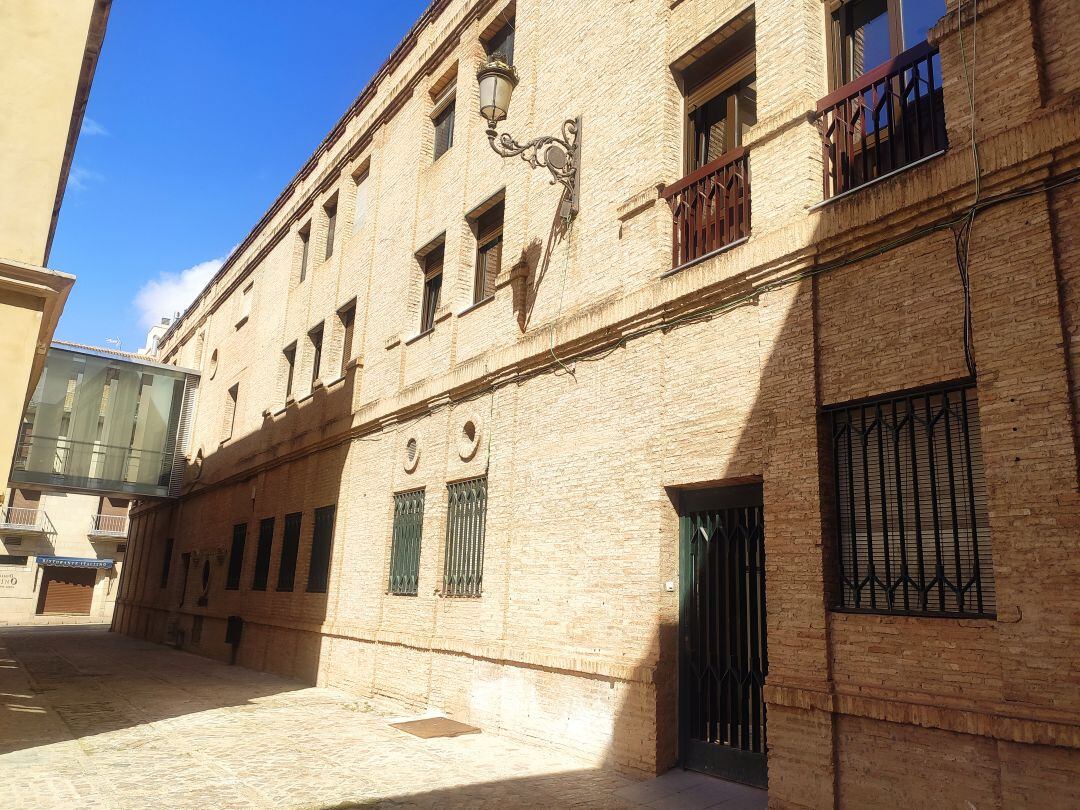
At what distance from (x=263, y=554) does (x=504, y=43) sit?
449 inches

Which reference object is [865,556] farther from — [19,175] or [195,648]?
[195,648]

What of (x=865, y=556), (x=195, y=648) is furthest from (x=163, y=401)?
(x=865, y=556)

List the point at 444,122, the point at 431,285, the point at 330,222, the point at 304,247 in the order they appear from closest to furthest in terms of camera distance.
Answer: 1. the point at 431,285
2. the point at 444,122
3. the point at 330,222
4. the point at 304,247

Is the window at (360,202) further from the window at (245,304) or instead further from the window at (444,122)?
the window at (245,304)

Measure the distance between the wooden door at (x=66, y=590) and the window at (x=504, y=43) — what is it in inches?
1444

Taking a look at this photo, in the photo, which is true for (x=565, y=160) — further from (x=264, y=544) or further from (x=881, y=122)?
(x=264, y=544)

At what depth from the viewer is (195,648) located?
67.2 feet

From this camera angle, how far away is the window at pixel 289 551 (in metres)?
15.6

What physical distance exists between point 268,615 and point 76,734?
7429 millimetres

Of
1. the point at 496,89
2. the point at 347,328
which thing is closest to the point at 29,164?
the point at 496,89

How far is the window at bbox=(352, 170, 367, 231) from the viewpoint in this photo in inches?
637

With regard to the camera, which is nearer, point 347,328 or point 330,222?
point 347,328

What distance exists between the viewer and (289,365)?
1855cm

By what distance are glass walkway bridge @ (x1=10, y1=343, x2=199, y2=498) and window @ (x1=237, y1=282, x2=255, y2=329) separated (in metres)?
3.69
